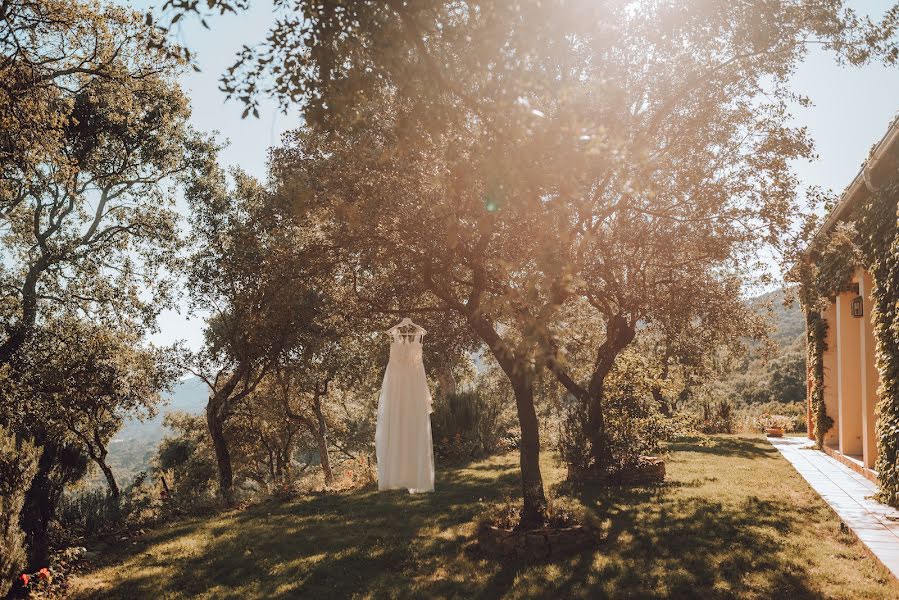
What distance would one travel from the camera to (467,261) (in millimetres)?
7262

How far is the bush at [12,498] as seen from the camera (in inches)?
230

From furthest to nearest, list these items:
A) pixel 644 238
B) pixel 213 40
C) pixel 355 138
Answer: pixel 644 238, pixel 355 138, pixel 213 40

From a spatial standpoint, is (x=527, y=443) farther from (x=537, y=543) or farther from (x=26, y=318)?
(x=26, y=318)

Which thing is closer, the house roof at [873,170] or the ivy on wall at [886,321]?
the house roof at [873,170]

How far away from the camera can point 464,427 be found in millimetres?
16094

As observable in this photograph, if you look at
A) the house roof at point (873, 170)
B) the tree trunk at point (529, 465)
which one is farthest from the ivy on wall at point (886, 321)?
the tree trunk at point (529, 465)

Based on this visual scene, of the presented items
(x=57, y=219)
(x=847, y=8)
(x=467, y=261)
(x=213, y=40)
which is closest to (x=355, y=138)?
(x=467, y=261)

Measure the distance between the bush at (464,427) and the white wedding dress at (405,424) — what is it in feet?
24.3

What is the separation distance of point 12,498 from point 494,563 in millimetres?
4819

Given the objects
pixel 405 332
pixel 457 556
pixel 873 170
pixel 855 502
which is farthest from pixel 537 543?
pixel 873 170

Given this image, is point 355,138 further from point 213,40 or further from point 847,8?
point 847,8

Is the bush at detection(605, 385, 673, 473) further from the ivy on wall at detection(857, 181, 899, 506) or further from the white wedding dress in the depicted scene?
the white wedding dress

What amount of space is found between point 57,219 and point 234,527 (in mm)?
9452

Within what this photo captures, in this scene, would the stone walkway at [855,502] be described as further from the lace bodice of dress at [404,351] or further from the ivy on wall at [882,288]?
the lace bodice of dress at [404,351]
